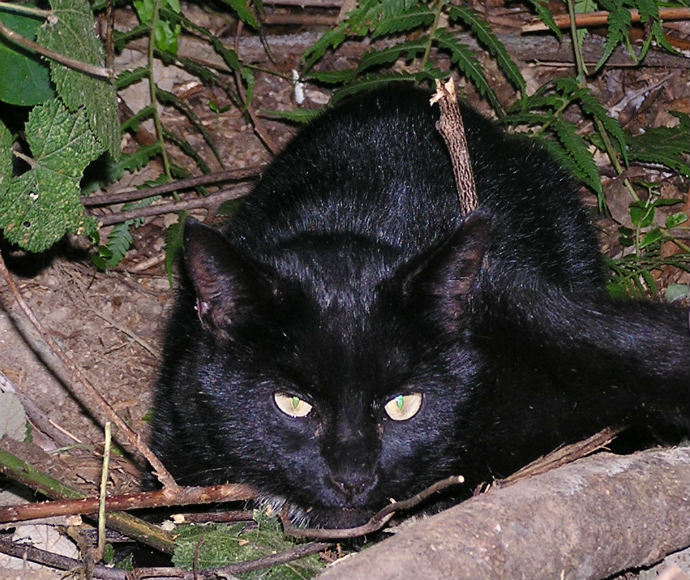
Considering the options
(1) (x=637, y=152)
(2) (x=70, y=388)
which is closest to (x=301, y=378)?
(2) (x=70, y=388)

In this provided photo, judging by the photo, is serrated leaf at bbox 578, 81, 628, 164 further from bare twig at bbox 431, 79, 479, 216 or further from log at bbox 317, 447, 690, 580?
log at bbox 317, 447, 690, 580

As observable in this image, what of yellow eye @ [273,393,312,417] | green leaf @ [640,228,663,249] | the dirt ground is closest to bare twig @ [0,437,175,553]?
yellow eye @ [273,393,312,417]

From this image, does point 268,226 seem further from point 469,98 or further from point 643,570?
point 469,98

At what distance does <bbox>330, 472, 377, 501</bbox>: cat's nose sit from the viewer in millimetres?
2775

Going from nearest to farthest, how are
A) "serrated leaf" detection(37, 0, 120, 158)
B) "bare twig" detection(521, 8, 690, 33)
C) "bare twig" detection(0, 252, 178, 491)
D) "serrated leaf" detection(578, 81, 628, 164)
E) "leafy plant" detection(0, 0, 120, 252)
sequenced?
"bare twig" detection(0, 252, 178, 491) → "serrated leaf" detection(37, 0, 120, 158) → "leafy plant" detection(0, 0, 120, 252) → "serrated leaf" detection(578, 81, 628, 164) → "bare twig" detection(521, 8, 690, 33)

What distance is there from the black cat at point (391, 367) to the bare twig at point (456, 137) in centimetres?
22

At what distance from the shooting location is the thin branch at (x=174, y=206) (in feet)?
15.3

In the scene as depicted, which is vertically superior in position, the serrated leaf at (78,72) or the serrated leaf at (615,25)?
the serrated leaf at (78,72)

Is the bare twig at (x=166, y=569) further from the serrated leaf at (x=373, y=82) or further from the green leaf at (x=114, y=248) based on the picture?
the serrated leaf at (x=373, y=82)

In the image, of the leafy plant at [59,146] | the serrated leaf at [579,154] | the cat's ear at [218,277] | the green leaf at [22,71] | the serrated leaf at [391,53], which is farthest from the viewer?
the serrated leaf at [391,53]

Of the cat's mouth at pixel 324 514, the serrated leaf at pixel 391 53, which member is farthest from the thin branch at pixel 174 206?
the cat's mouth at pixel 324 514

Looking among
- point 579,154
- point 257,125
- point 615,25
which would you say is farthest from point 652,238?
point 257,125

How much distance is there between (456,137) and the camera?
10.0 feet

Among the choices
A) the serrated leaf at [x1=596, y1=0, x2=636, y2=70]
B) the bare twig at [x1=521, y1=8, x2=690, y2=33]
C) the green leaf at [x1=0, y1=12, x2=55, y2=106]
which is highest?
the green leaf at [x1=0, y1=12, x2=55, y2=106]
